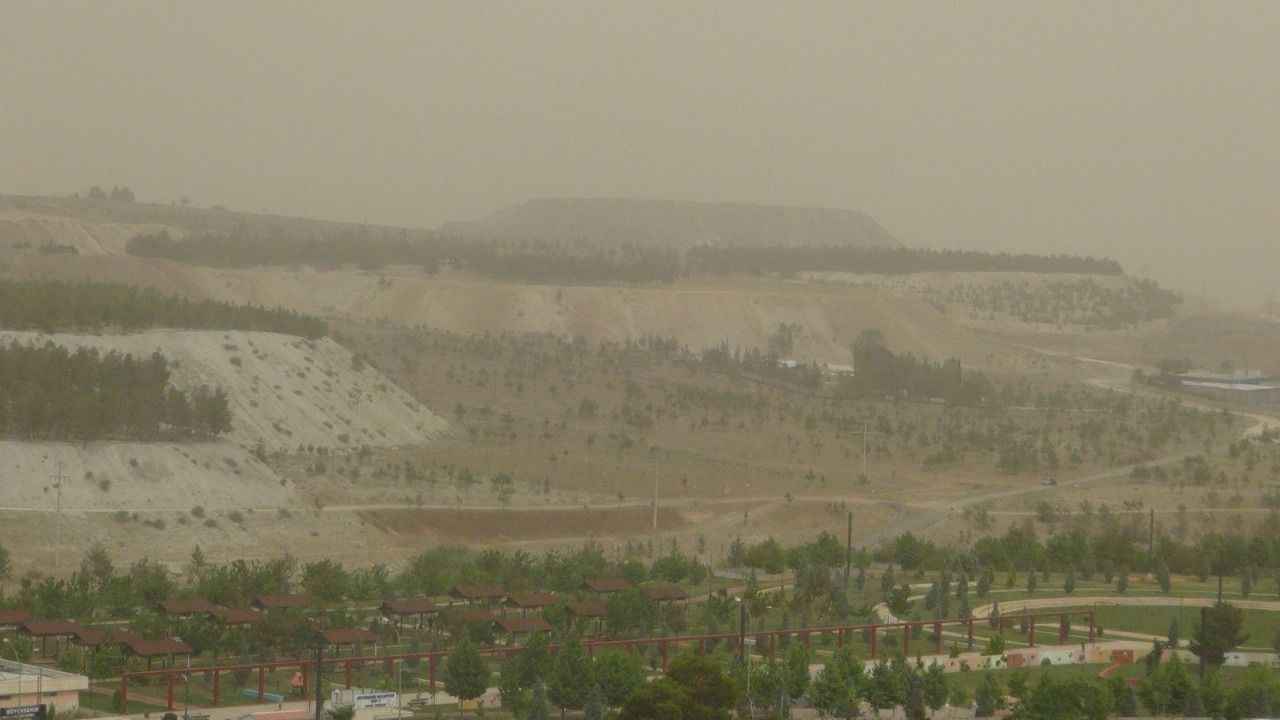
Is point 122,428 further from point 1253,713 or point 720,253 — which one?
Answer: point 720,253

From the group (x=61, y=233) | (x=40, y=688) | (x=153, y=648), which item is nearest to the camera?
(x=40, y=688)

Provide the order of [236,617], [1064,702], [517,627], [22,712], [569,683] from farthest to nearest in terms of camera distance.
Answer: [517,627], [236,617], [569,683], [1064,702], [22,712]

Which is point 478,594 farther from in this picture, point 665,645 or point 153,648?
point 153,648

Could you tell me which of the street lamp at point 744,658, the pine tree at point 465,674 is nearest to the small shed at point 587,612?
the street lamp at point 744,658

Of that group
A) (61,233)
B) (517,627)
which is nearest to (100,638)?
(517,627)

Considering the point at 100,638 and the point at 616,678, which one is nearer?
the point at 616,678

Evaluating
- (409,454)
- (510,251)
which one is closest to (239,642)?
(409,454)
